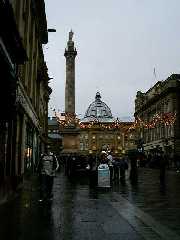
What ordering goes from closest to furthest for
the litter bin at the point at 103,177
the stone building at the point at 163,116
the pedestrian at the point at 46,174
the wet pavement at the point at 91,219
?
1. the wet pavement at the point at 91,219
2. the pedestrian at the point at 46,174
3. the litter bin at the point at 103,177
4. the stone building at the point at 163,116

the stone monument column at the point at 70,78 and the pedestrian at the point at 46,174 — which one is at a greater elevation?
the stone monument column at the point at 70,78

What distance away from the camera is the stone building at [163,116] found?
80762 millimetres

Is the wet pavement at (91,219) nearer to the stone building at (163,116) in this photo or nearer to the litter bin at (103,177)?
the litter bin at (103,177)

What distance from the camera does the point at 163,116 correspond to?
270 ft

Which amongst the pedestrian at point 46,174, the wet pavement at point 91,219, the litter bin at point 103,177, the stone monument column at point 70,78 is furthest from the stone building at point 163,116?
the wet pavement at point 91,219

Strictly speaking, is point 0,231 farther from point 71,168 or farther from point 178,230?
point 71,168

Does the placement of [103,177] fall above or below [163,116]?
below

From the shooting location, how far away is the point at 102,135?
484ft

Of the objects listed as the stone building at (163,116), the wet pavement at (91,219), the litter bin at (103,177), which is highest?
the stone building at (163,116)

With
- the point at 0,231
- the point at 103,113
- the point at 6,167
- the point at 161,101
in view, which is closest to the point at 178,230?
the point at 0,231

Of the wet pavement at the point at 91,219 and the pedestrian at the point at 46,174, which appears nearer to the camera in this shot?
the wet pavement at the point at 91,219

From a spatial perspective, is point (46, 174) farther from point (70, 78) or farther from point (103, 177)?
point (70, 78)

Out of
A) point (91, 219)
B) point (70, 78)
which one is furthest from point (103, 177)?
point (70, 78)

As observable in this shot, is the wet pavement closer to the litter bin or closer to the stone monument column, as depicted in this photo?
the litter bin
